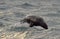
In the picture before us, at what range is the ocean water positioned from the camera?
651 centimetres

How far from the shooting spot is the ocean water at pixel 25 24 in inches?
256

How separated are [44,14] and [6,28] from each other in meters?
2.49

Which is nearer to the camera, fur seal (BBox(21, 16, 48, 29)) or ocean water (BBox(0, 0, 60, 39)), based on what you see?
ocean water (BBox(0, 0, 60, 39))

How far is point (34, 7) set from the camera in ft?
34.1

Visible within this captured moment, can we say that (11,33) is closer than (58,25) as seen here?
Yes

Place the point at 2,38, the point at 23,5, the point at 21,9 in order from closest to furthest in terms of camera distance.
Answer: the point at 2,38 → the point at 21,9 → the point at 23,5

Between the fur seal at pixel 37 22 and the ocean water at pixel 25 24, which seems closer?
the ocean water at pixel 25 24

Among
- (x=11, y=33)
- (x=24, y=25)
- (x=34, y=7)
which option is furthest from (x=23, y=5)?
(x=11, y=33)

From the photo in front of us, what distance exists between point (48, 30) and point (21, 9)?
3.29m

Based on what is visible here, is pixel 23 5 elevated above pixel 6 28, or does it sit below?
above

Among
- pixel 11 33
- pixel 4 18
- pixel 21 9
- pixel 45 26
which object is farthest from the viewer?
pixel 21 9

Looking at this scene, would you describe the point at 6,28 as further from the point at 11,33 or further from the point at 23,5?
the point at 23,5

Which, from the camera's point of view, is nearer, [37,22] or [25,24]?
[37,22]

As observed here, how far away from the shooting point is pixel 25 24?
755 centimetres
